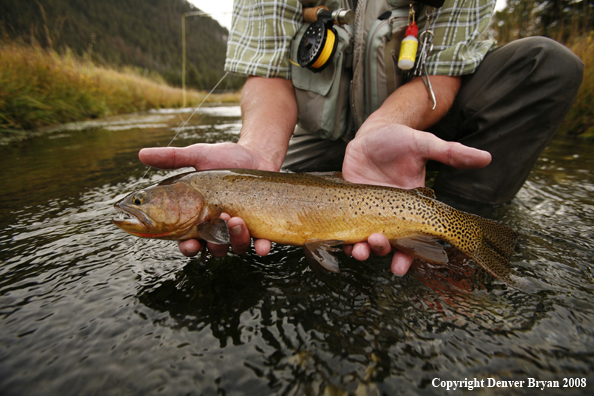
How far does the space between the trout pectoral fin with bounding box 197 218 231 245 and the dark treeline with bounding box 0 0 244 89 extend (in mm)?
48802

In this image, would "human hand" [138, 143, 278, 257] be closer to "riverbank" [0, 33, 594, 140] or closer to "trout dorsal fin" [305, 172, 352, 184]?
"trout dorsal fin" [305, 172, 352, 184]

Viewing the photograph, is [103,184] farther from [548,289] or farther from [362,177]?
[548,289]

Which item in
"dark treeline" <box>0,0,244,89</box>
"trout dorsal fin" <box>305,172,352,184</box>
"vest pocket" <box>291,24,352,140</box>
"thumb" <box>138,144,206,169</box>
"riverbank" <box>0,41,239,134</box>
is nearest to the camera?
"thumb" <box>138,144,206,169</box>

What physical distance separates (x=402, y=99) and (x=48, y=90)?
8.92 meters

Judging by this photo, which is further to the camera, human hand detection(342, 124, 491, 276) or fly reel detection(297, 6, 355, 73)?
fly reel detection(297, 6, 355, 73)

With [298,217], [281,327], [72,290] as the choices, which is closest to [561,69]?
[298,217]

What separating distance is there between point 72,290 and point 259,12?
284 centimetres

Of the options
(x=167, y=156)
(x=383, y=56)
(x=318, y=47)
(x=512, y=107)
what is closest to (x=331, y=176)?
(x=167, y=156)

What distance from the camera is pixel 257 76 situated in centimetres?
319

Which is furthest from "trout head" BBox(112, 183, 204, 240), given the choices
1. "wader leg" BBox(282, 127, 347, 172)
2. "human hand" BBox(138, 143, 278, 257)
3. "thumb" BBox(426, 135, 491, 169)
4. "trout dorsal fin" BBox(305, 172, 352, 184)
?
"wader leg" BBox(282, 127, 347, 172)

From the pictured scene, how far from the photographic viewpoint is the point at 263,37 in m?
3.07

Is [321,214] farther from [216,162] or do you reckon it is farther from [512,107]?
[512,107]

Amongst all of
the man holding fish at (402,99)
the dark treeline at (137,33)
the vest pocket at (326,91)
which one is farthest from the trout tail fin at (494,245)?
the dark treeline at (137,33)

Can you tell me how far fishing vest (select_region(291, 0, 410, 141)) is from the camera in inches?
107
